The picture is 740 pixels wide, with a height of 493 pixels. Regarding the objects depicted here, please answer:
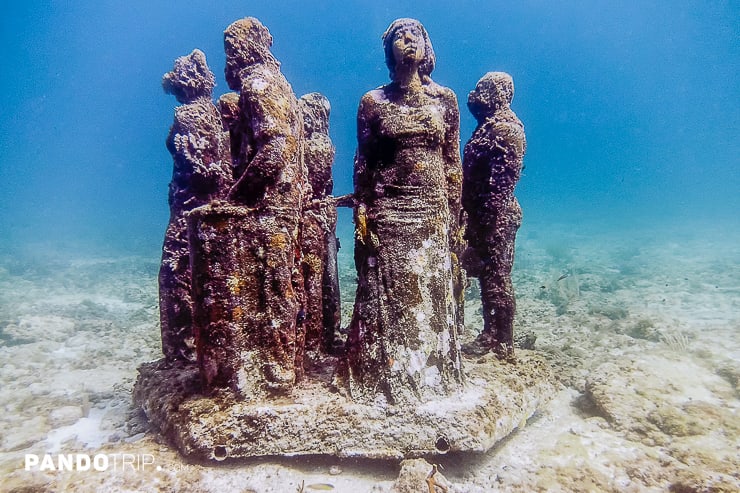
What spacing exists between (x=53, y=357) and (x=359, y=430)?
7935 millimetres

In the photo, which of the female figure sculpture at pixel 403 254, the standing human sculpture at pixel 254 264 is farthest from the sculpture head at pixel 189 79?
the female figure sculpture at pixel 403 254

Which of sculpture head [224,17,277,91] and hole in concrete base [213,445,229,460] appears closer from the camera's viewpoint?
hole in concrete base [213,445,229,460]

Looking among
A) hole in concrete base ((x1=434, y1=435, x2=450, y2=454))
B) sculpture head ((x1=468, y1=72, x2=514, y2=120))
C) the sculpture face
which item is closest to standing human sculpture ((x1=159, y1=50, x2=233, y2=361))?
the sculpture face

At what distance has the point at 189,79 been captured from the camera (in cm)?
604

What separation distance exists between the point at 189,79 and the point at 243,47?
202 cm

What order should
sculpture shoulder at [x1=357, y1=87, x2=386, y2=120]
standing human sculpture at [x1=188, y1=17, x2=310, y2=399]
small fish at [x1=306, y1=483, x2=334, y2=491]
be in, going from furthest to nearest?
1. sculpture shoulder at [x1=357, y1=87, x2=386, y2=120]
2. standing human sculpture at [x1=188, y1=17, x2=310, y2=399]
3. small fish at [x1=306, y1=483, x2=334, y2=491]

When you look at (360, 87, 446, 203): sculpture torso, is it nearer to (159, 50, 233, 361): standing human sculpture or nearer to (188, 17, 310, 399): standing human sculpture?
(188, 17, 310, 399): standing human sculpture

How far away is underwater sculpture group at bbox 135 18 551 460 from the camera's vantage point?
3.45 meters

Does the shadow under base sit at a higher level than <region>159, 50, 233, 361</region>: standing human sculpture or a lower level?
lower

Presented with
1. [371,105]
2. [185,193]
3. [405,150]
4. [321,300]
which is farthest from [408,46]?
[185,193]

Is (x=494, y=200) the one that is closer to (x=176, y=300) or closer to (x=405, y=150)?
(x=405, y=150)

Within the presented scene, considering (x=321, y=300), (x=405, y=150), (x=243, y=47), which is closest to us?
(x=405, y=150)

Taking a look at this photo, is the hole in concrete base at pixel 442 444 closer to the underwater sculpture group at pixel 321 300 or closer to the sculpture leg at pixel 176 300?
the underwater sculpture group at pixel 321 300

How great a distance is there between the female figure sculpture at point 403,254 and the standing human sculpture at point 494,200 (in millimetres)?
1293
